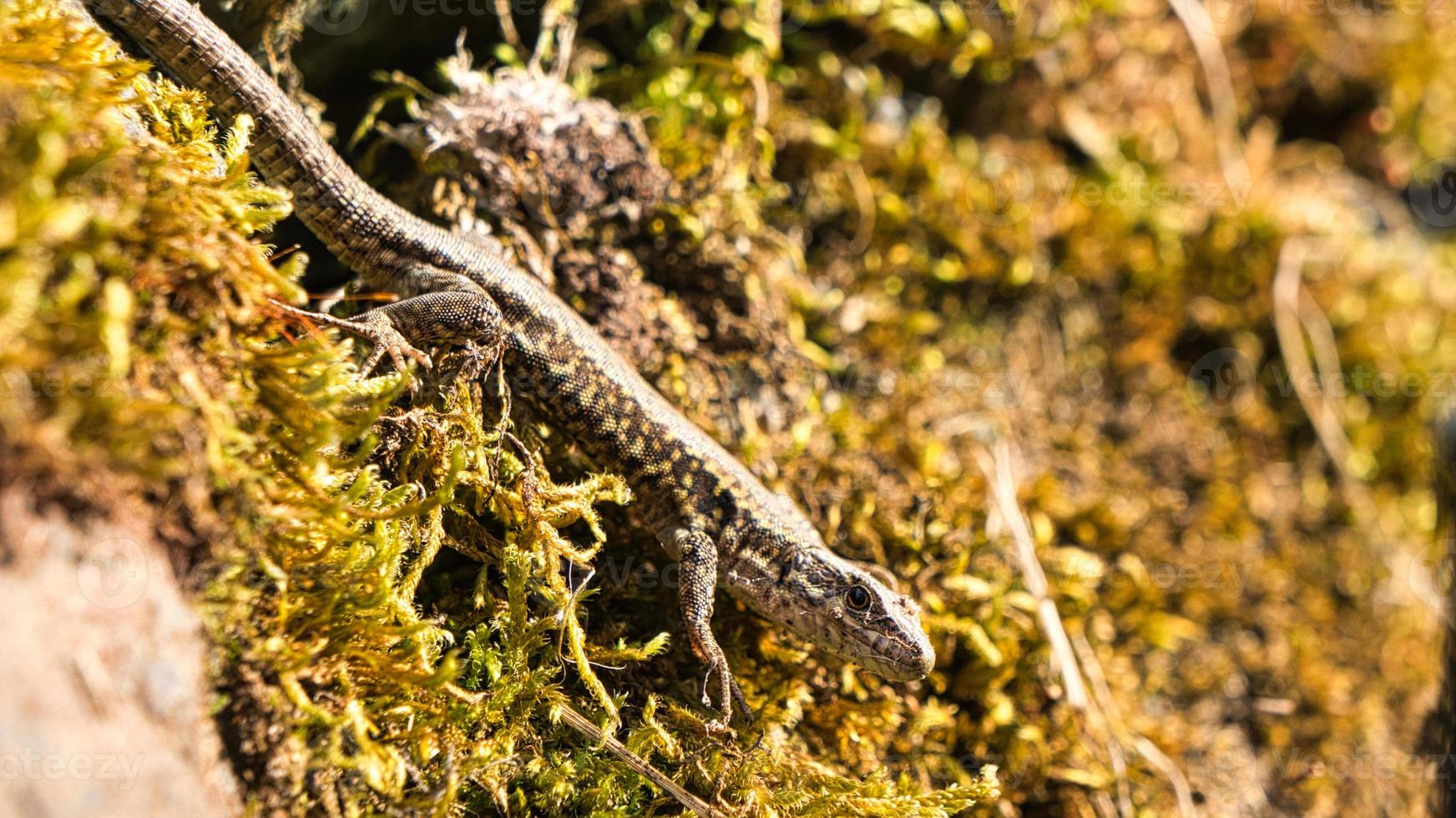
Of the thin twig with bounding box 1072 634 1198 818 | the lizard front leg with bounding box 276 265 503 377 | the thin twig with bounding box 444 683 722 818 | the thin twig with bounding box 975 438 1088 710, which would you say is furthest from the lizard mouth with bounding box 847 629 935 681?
the lizard front leg with bounding box 276 265 503 377

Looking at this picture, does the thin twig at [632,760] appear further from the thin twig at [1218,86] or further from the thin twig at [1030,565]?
the thin twig at [1218,86]

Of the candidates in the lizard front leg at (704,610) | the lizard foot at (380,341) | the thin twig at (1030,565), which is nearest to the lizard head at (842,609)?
the lizard front leg at (704,610)

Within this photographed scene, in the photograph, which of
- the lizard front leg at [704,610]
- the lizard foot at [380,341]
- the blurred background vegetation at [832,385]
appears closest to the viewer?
the blurred background vegetation at [832,385]

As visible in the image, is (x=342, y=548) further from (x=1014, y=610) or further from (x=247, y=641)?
(x=1014, y=610)

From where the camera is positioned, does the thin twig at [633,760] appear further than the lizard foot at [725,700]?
No

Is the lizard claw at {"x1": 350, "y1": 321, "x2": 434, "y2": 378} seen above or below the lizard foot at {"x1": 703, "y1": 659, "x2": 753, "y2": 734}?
above

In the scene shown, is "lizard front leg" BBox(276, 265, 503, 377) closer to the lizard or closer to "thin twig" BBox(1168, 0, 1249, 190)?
the lizard
